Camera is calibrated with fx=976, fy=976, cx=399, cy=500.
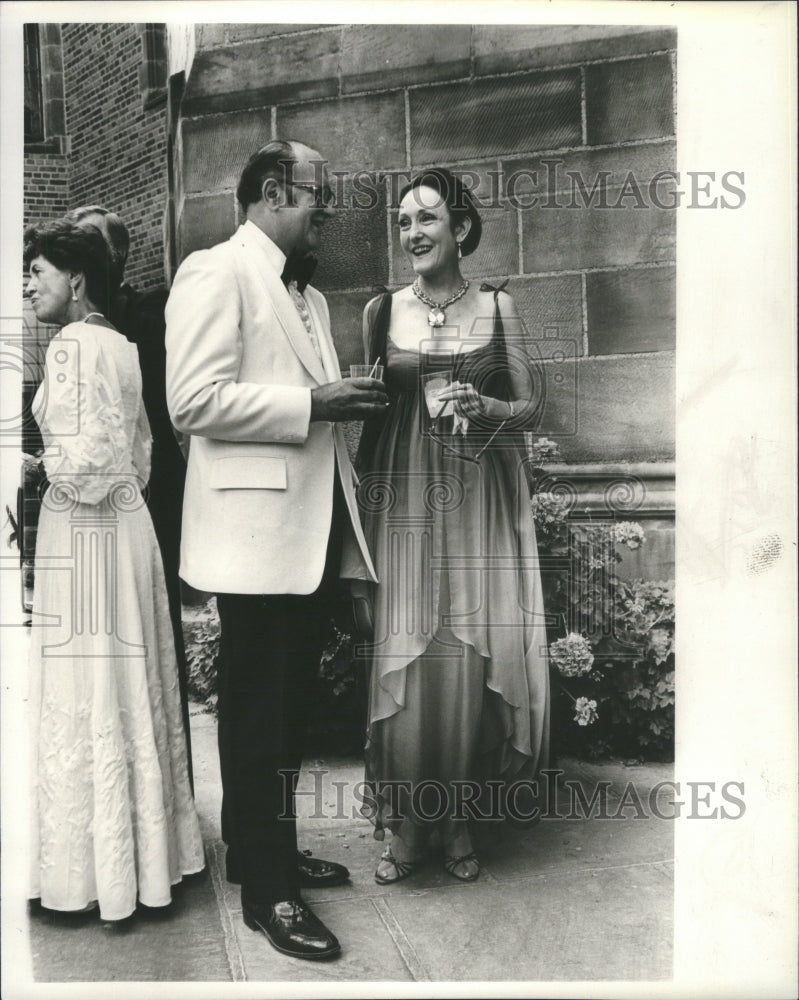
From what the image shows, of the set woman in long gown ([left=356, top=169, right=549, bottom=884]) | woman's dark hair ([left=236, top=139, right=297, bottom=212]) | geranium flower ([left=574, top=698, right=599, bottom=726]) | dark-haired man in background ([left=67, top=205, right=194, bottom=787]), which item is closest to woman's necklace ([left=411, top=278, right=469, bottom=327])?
woman in long gown ([left=356, top=169, right=549, bottom=884])

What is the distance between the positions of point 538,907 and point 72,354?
2.57m

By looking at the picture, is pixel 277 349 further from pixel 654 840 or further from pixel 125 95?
pixel 654 840

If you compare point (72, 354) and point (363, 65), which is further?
point (363, 65)

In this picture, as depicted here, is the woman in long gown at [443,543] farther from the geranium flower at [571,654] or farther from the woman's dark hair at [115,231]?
the woman's dark hair at [115,231]

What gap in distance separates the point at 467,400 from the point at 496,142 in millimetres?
967

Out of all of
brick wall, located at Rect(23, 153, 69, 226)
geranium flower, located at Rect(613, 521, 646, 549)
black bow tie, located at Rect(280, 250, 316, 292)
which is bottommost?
geranium flower, located at Rect(613, 521, 646, 549)

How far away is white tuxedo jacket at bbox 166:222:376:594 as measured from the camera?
10.3 feet

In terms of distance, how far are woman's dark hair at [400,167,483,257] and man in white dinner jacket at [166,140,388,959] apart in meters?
0.38

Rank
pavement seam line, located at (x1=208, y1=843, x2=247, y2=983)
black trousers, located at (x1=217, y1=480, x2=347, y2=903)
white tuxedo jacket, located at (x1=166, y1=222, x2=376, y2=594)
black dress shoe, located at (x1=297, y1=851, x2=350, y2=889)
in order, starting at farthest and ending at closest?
1. black dress shoe, located at (x1=297, y1=851, x2=350, y2=889)
2. pavement seam line, located at (x1=208, y1=843, x2=247, y2=983)
3. black trousers, located at (x1=217, y1=480, x2=347, y2=903)
4. white tuxedo jacket, located at (x1=166, y1=222, x2=376, y2=594)

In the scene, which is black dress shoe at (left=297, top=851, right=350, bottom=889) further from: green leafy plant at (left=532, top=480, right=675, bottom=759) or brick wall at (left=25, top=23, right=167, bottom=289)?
brick wall at (left=25, top=23, right=167, bottom=289)

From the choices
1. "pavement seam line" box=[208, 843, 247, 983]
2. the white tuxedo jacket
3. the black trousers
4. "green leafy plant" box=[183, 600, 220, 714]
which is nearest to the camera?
the white tuxedo jacket

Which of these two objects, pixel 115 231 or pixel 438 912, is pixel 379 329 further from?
pixel 438 912

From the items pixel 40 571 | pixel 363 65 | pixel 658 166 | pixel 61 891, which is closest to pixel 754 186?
pixel 658 166

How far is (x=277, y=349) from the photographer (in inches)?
127
